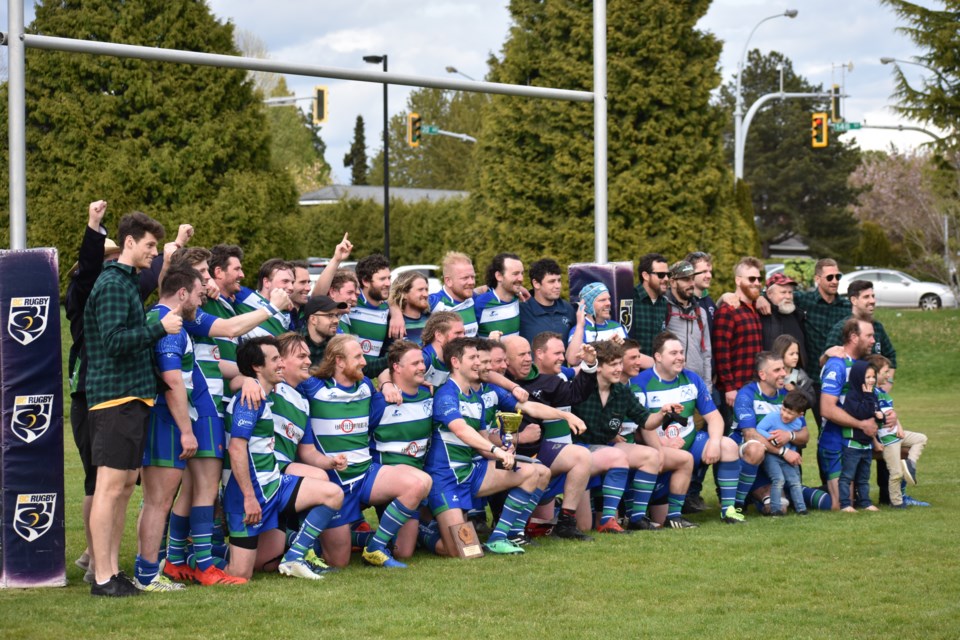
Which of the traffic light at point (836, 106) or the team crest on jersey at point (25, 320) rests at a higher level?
the traffic light at point (836, 106)

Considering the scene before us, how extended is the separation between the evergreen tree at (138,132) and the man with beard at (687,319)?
1239 centimetres

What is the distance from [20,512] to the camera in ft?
22.3

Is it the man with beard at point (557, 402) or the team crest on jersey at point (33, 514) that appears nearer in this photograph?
the team crest on jersey at point (33, 514)

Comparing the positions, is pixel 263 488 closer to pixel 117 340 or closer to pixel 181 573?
pixel 181 573

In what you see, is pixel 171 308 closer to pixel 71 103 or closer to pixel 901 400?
pixel 71 103

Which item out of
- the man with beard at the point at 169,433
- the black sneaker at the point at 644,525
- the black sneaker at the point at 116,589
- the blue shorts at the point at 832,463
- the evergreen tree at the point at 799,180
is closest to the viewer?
the black sneaker at the point at 116,589

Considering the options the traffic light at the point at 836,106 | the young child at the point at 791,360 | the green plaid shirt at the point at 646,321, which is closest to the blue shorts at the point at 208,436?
the green plaid shirt at the point at 646,321

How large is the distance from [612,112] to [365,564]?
1628 centimetres

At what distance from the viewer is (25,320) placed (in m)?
6.84

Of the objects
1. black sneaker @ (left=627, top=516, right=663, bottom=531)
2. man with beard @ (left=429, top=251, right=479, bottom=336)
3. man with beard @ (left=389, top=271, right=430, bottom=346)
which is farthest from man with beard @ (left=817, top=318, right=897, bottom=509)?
man with beard @ (left=389, top=271, right=430, bottom=346)

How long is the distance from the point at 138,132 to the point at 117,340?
15.6 meters

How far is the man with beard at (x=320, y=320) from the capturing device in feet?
25.0

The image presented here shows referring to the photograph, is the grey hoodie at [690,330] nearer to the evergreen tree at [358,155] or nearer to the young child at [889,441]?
the young child at [889,441]

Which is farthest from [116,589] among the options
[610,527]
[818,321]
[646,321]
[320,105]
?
[320,105]
